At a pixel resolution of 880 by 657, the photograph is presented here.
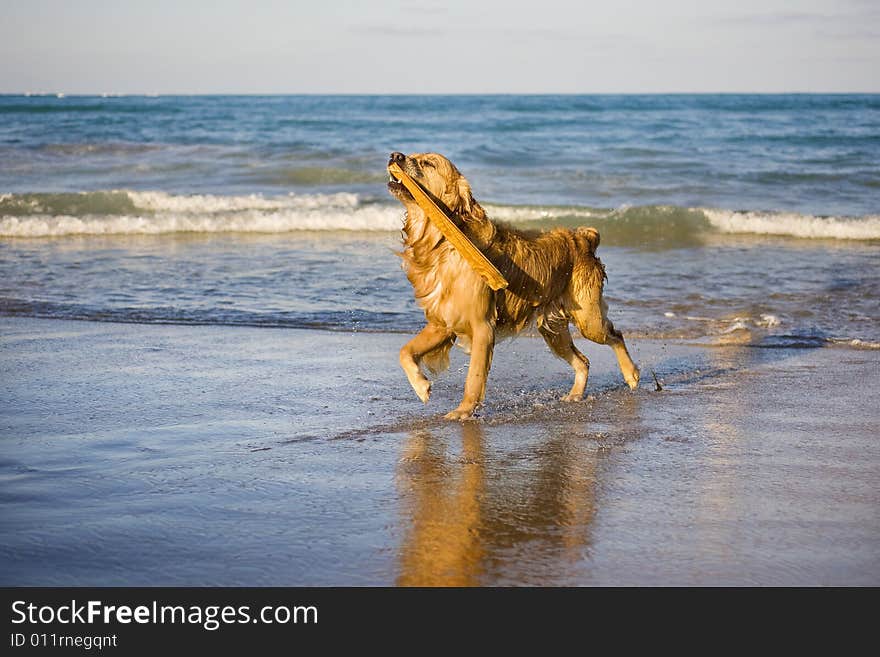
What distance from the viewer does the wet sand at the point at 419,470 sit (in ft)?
14.8

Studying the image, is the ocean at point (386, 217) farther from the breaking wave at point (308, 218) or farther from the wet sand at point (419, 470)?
the wet sand at point (419, 470)

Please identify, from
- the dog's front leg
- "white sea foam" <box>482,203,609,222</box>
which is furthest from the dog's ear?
"white sea foam" <box>482,203,609,222</box>

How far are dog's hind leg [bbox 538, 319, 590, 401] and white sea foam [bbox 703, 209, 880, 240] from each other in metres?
10.8

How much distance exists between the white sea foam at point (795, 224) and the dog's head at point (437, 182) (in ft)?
39.9

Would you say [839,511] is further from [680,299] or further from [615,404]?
[680,299]

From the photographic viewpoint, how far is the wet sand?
4.51 metres

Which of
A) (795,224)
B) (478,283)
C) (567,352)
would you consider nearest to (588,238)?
(567,352)

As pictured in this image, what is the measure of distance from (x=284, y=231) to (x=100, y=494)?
42.5ft

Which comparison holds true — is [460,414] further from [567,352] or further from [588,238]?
[588,238]

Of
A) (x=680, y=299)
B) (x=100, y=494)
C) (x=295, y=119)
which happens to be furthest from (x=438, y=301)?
(x=295, y=119)

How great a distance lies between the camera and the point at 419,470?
5.89 meters

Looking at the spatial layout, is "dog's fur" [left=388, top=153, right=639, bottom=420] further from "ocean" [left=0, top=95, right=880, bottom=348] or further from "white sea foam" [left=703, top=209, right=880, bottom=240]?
"white sea foam" [left=703, top=209, right=880, bottom=240]
